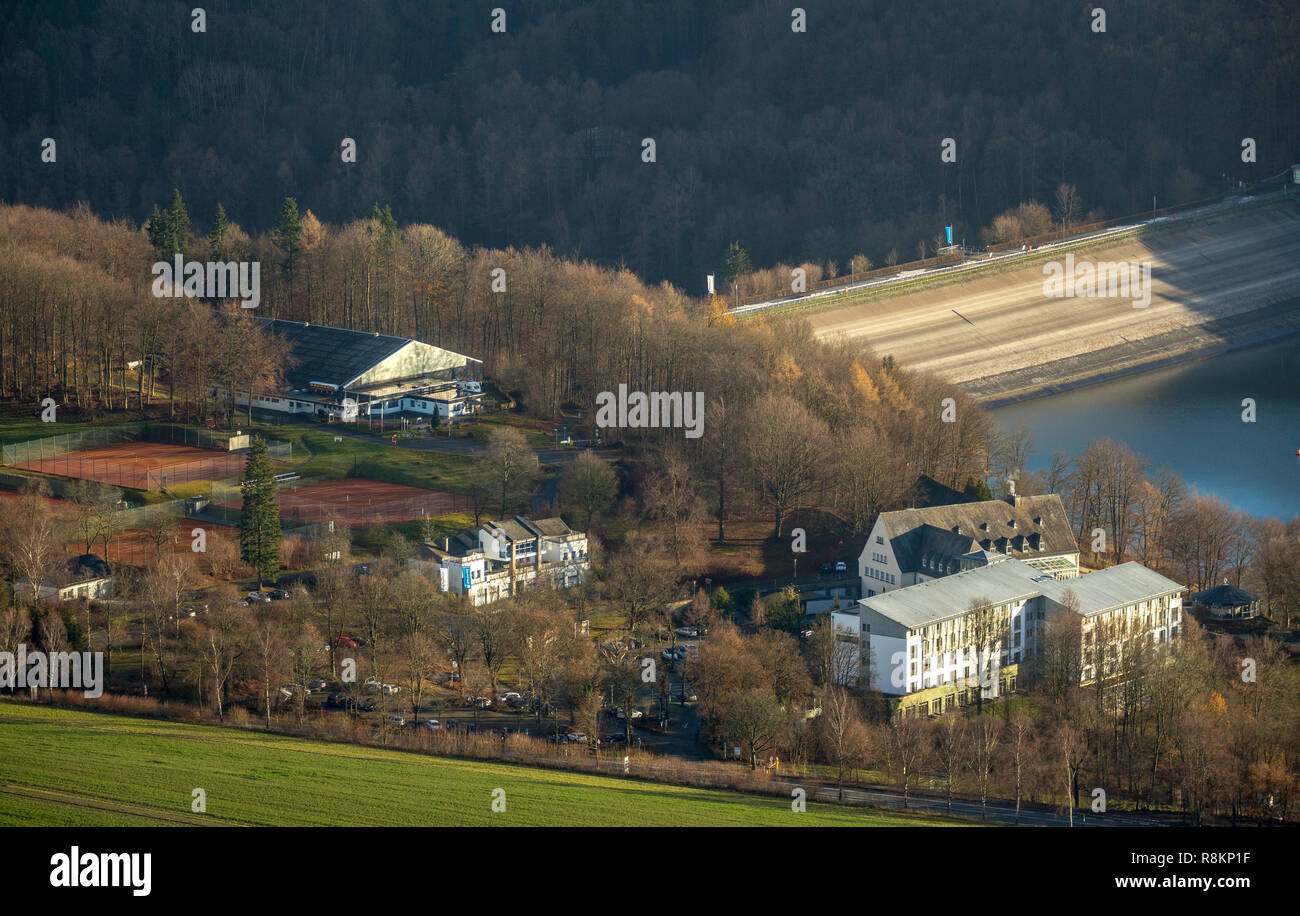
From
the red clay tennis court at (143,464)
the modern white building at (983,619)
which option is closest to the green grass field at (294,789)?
the modern white building at (983,619)

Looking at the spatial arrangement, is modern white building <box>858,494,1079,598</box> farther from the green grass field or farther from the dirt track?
the dirt track

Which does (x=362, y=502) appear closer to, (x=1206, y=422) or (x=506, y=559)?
(x=506, y=559)

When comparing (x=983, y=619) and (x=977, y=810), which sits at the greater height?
(x=983, y=619)

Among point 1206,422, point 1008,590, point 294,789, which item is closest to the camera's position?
point 294,789

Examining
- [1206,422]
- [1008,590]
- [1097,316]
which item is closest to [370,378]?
[1008,590]

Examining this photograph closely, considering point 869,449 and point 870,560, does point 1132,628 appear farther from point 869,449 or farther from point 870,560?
point 869,449

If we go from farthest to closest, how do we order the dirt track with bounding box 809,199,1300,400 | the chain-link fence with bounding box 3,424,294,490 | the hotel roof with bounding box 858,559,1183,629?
the dirt track with bounding box 809,199,1300,400 < the chain-link fence with bounding box 3,424,294,490 < the hotel roof with bounding box 858,559,1183,629

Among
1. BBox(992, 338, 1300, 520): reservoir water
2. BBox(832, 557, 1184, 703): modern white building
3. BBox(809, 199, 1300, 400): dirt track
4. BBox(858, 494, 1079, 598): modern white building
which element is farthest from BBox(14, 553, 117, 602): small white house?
BBox(809, 199, 1300, 400): dirt track
